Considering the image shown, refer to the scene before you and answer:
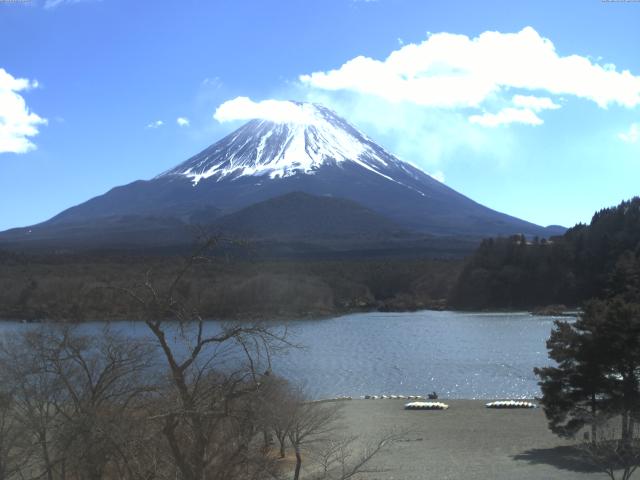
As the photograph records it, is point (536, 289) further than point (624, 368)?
Yes

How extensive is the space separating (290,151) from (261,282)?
10127 centimetres

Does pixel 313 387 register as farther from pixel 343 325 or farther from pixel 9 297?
pixel 9 297

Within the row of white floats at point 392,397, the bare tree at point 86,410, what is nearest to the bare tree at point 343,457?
the bare tree at point 86,410

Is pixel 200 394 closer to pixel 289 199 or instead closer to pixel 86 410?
pixel 86 410

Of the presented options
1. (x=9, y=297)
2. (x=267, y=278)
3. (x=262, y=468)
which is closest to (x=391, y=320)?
(x=267, y=278)

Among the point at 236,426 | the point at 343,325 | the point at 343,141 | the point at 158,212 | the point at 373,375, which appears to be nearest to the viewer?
the point at 236,426

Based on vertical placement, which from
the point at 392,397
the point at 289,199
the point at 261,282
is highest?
the point at 289,199

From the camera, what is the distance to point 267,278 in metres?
58.6

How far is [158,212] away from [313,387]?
104831 millimetres

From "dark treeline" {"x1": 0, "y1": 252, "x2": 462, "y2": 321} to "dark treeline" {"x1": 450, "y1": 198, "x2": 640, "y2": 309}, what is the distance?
456cm

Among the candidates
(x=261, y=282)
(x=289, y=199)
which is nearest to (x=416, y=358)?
(x=261, y=282)

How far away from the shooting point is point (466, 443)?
17453 mm

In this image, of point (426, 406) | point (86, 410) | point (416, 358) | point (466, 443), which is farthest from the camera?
point (416, 358)

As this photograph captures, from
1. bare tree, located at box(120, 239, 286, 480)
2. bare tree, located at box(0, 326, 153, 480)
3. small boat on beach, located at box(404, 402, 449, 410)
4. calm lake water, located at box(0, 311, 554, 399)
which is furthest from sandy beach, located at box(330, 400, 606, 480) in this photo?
bare tree, located at box(120, 239, 286, 480)
